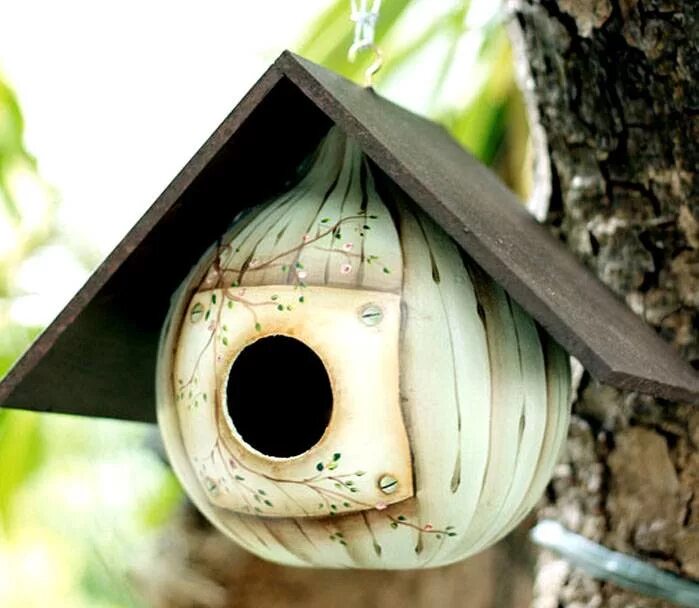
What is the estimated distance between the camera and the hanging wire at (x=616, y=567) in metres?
0.83

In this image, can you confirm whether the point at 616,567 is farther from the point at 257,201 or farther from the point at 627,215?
the point at 257,201

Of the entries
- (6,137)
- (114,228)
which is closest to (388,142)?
(6,137)

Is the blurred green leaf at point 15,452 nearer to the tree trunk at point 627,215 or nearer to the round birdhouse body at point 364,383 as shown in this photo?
the round birdhouse body at point 364,383

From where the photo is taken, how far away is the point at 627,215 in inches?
33.7

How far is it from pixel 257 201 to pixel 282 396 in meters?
0.15

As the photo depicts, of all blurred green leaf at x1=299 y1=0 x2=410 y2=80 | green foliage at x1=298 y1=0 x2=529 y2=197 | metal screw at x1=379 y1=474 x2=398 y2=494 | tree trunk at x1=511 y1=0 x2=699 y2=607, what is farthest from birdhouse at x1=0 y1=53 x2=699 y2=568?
green foliage at x1=298 y1=0 x2=529 y2=197

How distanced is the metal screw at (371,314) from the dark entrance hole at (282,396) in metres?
0.15

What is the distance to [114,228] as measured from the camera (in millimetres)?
1286

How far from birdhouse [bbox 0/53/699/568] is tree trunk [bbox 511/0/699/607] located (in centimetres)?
14

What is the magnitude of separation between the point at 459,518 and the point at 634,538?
30cm

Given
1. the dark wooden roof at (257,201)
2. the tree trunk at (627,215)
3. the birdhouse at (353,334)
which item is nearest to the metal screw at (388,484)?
the birdhouse at (353,334)

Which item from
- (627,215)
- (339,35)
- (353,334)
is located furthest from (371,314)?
(339,35)

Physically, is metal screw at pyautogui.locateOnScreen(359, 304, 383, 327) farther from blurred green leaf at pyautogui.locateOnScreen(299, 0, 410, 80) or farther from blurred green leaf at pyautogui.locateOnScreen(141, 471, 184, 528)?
blurred green leaf at pyautogui.locateOnScreen(141, 471, 184, 528)

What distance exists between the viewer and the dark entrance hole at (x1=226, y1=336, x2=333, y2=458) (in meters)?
0.75
